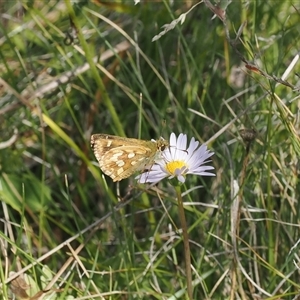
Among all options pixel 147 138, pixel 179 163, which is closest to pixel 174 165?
pixel 179 163

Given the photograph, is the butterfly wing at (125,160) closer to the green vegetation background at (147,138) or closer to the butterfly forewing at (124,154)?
the butterfly forewing at (124,154)

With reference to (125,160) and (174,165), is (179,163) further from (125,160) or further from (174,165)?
(125,160)

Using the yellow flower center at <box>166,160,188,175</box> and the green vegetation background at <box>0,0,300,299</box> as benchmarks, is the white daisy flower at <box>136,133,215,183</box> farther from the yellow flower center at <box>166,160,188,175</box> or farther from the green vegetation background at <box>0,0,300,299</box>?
the green vegetation background at <box>0,0,300,299</box>

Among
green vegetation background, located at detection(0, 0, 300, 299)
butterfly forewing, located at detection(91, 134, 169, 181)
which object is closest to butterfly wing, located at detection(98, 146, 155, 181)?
butterfly forewing, located at detection(91, 134, 169, 181)

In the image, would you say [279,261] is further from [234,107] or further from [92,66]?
[92,66]

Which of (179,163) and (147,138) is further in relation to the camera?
(147,138)

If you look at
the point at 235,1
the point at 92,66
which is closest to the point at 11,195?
the point at 92,66
